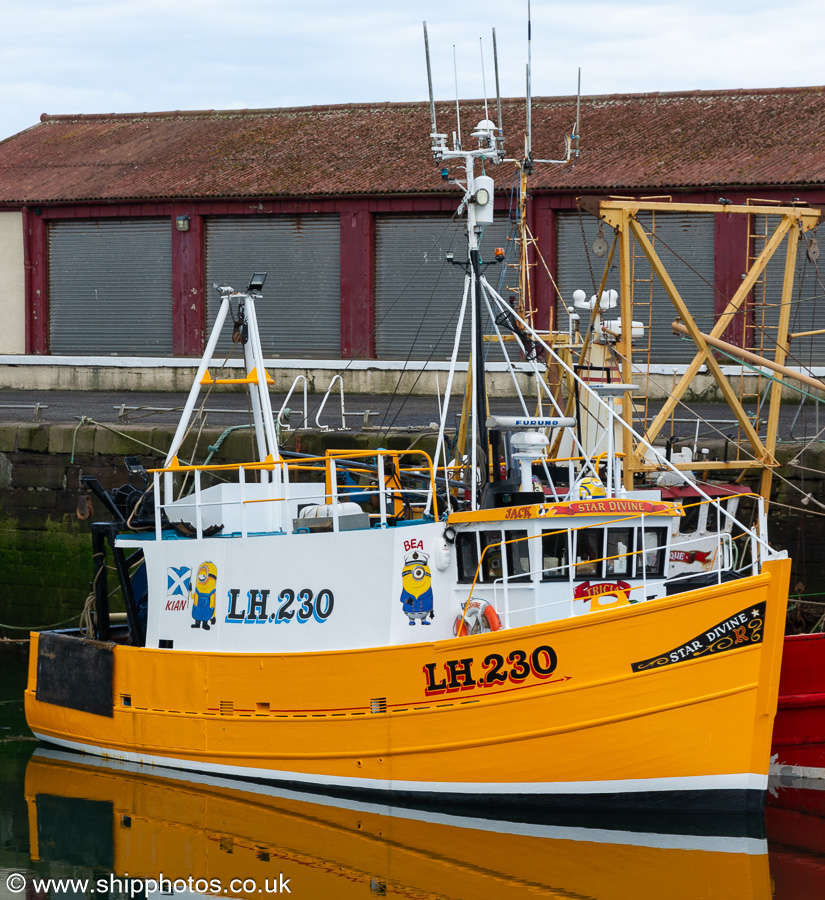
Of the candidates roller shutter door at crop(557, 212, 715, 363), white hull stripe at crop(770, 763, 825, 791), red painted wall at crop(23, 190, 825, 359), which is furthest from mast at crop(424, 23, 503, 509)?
roller shutter door at crop(557, 212, 715, 363)

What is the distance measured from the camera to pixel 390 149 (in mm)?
30953

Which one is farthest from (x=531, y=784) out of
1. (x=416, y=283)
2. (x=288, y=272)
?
(x=288, y=272)

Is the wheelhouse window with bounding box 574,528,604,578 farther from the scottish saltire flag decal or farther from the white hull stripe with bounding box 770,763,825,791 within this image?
the scottish saltire flag decal

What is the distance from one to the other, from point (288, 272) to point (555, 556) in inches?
804

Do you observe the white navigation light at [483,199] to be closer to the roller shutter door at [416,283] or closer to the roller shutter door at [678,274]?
the roller shutter door at [678,274]

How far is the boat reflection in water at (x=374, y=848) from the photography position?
33.0ft

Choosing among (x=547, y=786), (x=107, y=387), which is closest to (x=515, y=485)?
(x=547, y=786)

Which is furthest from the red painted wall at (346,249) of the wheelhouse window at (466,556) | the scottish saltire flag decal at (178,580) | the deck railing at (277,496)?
the wheelhouse window at (466,556)

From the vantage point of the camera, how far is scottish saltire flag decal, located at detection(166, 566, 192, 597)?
1279 cm

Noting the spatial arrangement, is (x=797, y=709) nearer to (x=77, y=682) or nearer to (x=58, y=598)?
(x=77, y=682)

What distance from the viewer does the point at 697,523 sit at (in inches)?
545

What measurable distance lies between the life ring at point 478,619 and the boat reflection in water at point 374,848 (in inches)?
67.4

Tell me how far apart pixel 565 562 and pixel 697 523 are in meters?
2.83

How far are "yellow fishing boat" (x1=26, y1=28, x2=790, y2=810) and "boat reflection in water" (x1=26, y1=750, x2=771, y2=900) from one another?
0.84 feet
